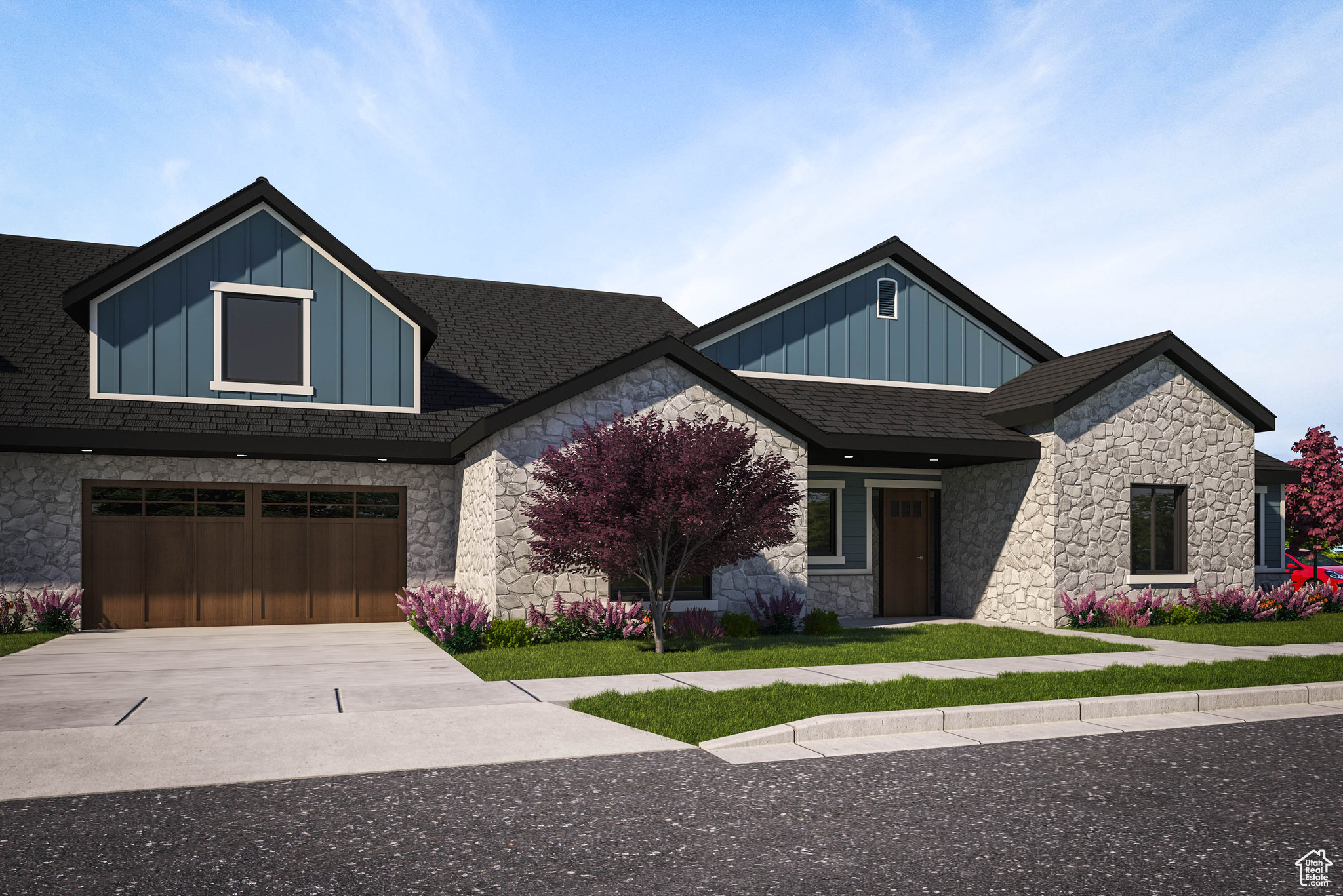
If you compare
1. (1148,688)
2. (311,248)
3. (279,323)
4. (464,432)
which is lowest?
(1148,688)

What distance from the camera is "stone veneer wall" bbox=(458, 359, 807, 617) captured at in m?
14.5

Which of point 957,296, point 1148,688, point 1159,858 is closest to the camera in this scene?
point 1159,858

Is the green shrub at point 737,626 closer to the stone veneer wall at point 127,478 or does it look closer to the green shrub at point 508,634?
the green shrub at point 508,634

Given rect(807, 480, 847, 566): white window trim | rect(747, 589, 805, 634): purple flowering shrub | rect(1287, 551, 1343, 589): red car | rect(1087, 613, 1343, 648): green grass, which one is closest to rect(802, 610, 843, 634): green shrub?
rect(747, 589, 805, 634): purple flowering shrub

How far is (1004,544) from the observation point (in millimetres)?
18609

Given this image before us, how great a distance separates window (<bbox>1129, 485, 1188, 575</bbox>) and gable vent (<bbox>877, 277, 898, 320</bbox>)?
5823 millimetres

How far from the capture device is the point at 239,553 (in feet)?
56.9

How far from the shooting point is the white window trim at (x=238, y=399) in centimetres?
1598

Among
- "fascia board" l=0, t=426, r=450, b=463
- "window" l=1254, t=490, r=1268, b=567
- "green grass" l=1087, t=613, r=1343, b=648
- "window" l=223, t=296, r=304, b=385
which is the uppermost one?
"window" l=223, t=296, r=304, b=385

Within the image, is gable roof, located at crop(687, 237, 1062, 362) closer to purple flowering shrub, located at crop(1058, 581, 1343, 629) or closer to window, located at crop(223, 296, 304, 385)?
purple flowering shrub, located at crop(1058, 581, 1343, 629)

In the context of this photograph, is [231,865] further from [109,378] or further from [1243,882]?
[109,378]

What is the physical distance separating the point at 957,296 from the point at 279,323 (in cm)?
1337

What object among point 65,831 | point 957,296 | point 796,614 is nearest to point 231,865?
point 65,831

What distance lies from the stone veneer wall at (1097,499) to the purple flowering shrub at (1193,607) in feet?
0.90
